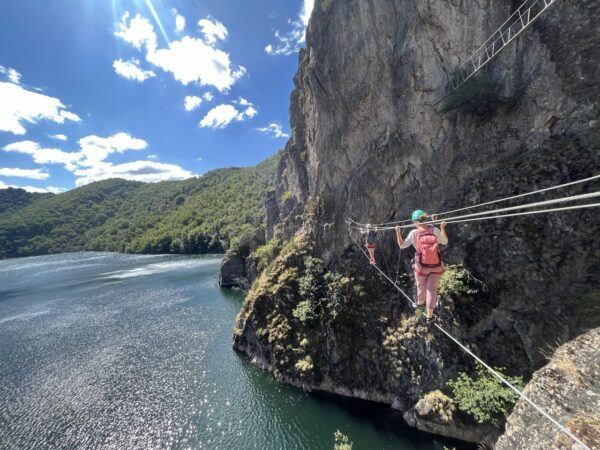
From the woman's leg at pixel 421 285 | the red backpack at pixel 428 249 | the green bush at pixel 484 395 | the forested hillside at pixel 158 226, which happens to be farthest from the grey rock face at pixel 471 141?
the forested hillside at pixel 158 226

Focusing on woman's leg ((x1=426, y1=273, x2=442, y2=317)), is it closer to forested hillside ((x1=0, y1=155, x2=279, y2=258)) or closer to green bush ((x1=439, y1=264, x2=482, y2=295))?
green bush ((x1=439, y1=264, x2=482, y2=295))

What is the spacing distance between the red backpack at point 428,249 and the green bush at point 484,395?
36.1 feet

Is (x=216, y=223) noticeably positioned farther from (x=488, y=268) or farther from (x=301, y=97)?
(x=488, y=268)

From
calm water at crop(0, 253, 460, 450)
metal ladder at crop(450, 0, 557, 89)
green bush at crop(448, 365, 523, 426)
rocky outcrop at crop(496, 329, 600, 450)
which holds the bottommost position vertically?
calm water at crop(0, 253, 460, 450)

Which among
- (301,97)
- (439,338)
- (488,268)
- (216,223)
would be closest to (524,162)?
(488,268)

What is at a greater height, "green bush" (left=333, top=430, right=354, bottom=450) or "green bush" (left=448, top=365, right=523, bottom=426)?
"green bush" (left=448, top=365, right=523, bottom=426)

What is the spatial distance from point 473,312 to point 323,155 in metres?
17.6

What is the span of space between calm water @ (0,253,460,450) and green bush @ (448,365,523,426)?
3088 mm

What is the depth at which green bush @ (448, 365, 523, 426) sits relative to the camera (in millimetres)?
13703

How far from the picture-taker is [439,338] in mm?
16469

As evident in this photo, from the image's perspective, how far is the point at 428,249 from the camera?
24.1 ft

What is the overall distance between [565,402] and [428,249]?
873 cm

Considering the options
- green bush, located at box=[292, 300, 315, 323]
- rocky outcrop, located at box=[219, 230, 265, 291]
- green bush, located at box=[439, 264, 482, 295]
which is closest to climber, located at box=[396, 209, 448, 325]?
green bush, located at box=[439, 264, 482, 295]

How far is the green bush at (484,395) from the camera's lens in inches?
539
